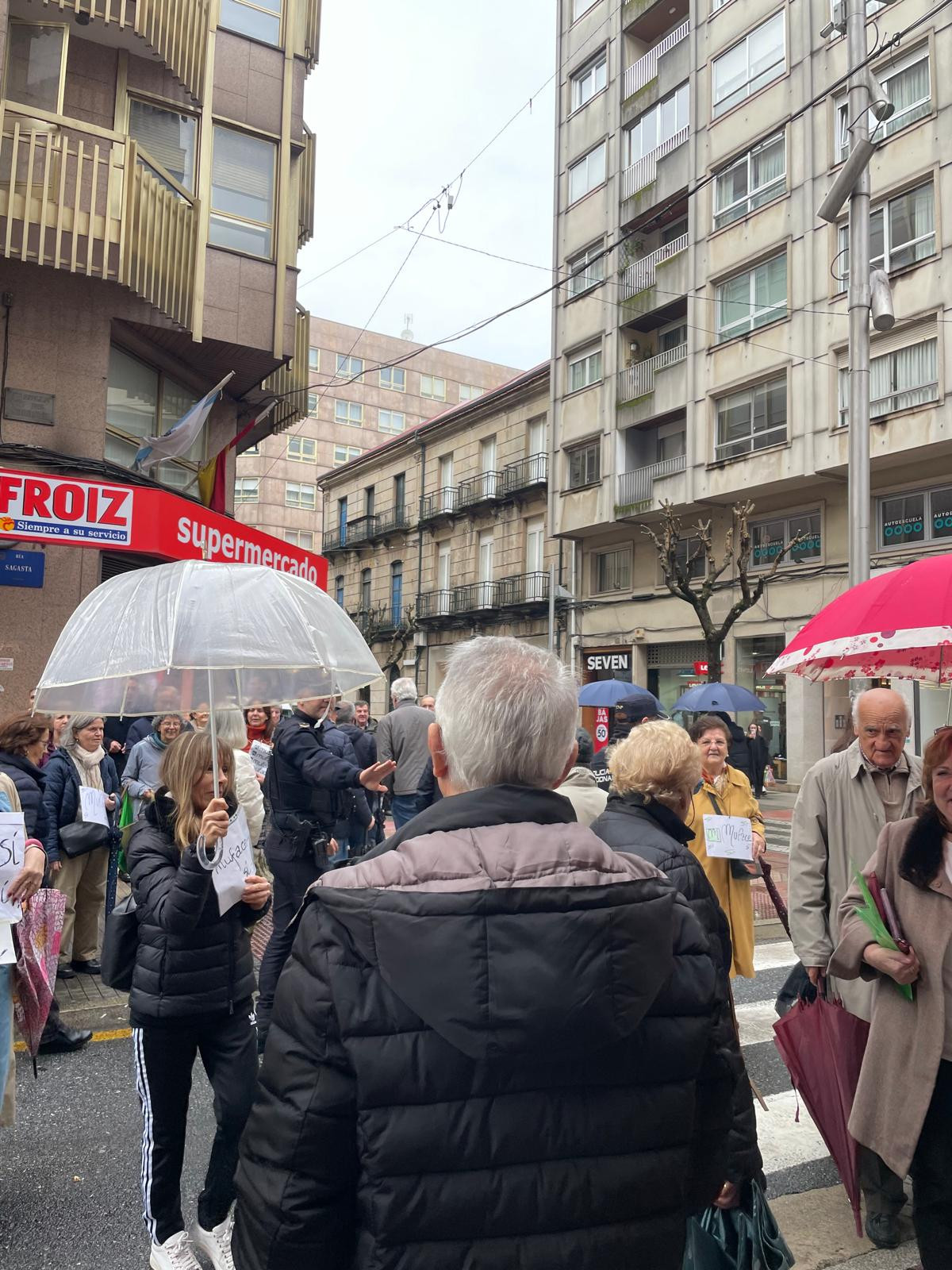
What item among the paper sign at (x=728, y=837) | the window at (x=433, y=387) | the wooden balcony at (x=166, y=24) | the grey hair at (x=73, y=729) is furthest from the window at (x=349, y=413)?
the paper sign at (x=728, y=837)

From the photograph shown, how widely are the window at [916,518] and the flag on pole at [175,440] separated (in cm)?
1403

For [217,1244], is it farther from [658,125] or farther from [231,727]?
[658,125]

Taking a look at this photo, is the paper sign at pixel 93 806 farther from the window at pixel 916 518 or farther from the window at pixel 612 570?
the window at pixel 612 570

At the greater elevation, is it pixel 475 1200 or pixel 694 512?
pixel 694 512

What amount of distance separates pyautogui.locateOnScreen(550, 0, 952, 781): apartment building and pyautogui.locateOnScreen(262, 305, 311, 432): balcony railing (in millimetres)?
5108

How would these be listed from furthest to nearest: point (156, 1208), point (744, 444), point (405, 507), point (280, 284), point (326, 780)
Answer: point (405, 507) < point (744, 444) < point (280, 284) < point (326, 780) < point (156, 1208)

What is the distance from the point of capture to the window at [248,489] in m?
53.6

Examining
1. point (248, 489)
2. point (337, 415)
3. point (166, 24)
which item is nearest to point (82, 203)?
point (166, 24)

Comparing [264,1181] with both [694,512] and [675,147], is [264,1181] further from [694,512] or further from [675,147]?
[675,147]

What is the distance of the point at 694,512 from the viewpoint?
24.1 m

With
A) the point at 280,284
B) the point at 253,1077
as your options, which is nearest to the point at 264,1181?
the point at 253,1077

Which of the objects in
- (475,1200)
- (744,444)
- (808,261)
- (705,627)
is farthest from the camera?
(744,444)

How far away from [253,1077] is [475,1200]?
1981 millimetres

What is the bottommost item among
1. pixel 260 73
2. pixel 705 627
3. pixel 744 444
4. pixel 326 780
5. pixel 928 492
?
pixel 326 780
